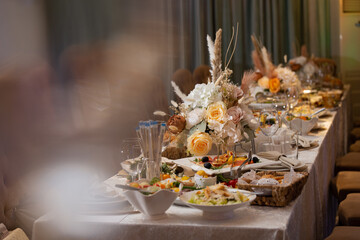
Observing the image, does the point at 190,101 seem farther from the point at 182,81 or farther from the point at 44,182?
the point at 182,81

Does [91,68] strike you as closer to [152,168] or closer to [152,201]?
[152,168]

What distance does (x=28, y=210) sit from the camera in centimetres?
262

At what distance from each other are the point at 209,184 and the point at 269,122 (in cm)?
85

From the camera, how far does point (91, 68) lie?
563 cm

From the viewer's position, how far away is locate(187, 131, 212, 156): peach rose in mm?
2357

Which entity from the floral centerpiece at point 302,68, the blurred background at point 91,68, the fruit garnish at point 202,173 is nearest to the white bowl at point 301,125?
the fruit garnish at point 202,173

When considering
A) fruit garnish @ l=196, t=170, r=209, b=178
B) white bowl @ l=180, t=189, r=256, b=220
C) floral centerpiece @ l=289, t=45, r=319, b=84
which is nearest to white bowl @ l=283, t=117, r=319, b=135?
fruit garnish @ l=196, t=170, r=209, b=178

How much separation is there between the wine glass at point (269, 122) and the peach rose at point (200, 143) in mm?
350

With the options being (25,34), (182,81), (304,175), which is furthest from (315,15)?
(304,175)

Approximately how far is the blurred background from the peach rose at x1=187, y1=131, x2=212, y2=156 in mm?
992

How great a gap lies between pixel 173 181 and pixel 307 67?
4.48 meters

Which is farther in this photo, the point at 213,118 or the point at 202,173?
the point at 213,118

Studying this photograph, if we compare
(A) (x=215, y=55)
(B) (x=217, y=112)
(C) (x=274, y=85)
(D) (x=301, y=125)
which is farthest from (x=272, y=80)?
(B) (x=217, y=112)

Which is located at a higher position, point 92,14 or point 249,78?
point 92,14
